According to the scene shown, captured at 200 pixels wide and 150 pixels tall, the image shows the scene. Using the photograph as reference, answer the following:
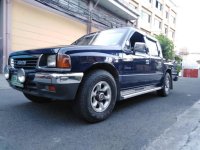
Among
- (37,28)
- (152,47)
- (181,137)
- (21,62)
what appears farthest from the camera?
(37,28)

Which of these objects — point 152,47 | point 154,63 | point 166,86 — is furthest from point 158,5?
point 154,63

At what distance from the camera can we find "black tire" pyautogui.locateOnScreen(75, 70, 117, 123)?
11.1 ft

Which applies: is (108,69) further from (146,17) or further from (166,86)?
(146,17)

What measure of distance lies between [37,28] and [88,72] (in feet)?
30.3

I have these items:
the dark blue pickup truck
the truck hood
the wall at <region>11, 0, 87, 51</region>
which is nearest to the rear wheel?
the dark blue pickup truck

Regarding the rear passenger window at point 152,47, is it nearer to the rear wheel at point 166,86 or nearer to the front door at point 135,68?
the front door at point 135,68

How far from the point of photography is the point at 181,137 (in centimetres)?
308

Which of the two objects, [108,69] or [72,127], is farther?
[108,69]

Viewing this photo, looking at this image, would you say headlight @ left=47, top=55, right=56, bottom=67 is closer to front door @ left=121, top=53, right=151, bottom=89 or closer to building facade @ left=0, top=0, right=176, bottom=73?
front door @ left=121, top=53, right=151, bottom=89

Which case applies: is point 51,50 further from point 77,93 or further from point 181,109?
point 181,109

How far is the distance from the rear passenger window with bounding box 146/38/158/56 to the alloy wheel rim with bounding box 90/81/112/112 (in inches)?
87.6

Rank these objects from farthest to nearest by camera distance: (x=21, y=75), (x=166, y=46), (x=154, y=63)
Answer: (x=166, y=46) < (x=154, y=63) < (x=21, y=75)

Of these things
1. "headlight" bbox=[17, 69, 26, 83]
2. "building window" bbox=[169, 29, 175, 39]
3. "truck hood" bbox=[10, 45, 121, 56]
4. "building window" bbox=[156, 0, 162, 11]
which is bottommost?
"headlight" bbox=[17, 69, 26, 83]

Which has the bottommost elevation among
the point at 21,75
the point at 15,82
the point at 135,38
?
the point at 15,82
